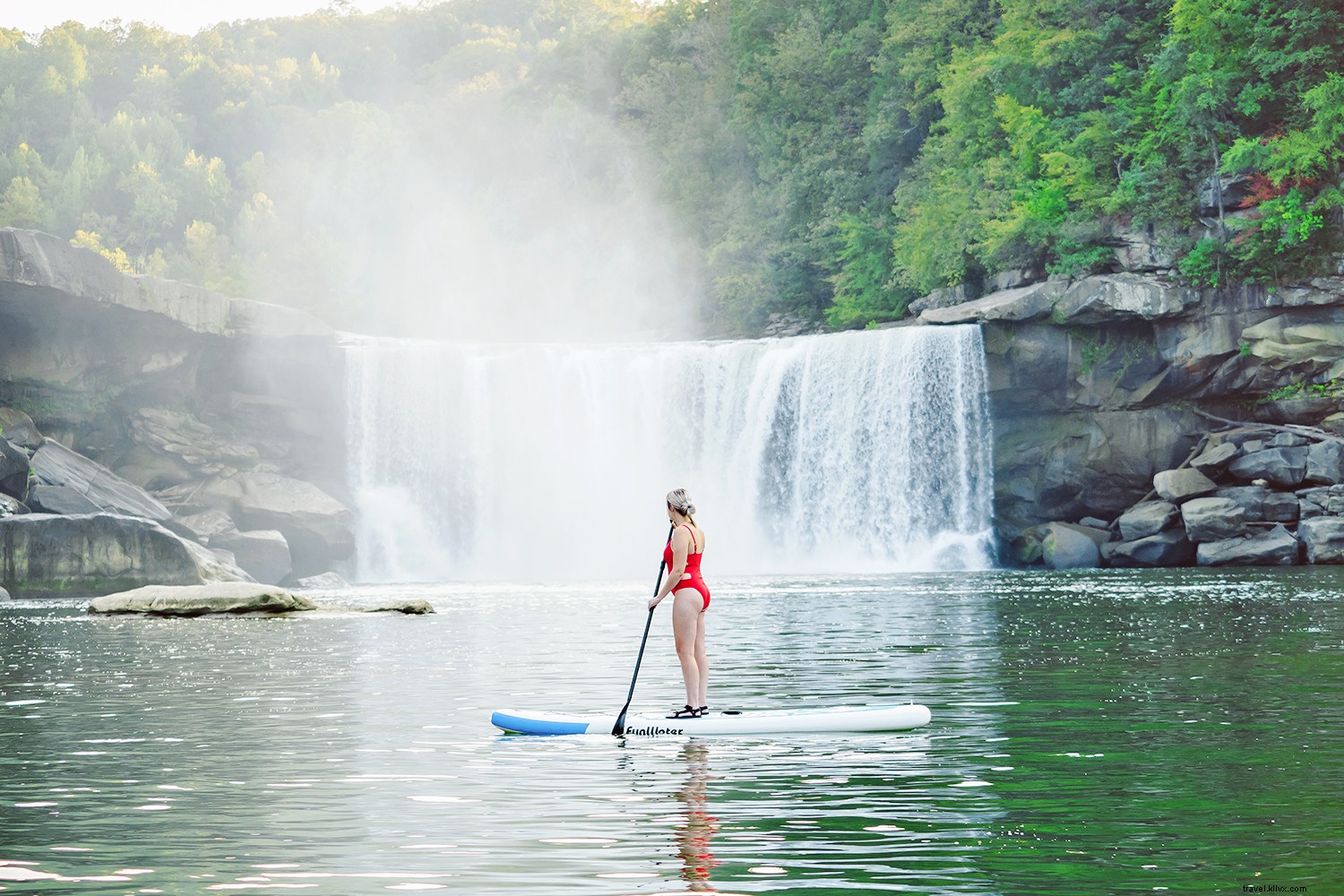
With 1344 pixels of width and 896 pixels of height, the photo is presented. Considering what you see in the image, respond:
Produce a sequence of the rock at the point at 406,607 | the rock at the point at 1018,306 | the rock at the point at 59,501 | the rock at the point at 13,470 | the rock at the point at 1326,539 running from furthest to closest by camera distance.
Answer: the rock at the point at 1018,306 → the rock at the point at 59,501 → the rock at the point at 13,470 → the rock at the point at 1326,539 → the rock at the point at 406,607

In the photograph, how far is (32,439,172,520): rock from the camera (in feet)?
136

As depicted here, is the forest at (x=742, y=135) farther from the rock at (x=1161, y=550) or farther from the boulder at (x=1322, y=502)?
the rock at (x=1161, y=550)

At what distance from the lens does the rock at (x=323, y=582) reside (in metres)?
43.3

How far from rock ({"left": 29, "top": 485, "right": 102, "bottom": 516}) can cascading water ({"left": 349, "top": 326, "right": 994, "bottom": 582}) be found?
10224mm

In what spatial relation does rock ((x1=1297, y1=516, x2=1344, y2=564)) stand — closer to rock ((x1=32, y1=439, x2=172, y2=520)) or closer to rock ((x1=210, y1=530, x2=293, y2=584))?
rock ((x1=210, y1=530, x2=293, y2=584))

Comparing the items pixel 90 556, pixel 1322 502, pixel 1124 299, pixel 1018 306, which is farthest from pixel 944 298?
pixel 90 556

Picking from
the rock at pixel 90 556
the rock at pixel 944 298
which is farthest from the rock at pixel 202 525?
the rock at pixel 944 298

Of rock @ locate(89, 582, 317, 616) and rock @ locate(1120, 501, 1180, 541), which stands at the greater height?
rock @ locate(1120, 501, 1180, 541)

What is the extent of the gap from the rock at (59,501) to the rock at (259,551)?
13.2 ft

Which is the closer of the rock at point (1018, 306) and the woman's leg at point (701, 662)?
the woman's leg at point (701, 662)

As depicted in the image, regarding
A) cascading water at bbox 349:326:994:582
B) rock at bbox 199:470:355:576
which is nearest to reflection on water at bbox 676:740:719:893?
cascading water at bbox 349:326:994:582

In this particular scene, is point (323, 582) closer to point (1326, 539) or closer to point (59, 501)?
point (59, 501)

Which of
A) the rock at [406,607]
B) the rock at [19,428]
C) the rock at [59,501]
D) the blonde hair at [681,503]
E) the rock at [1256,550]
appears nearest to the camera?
the blonde hair at [681,503]

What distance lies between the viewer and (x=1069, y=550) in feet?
142
